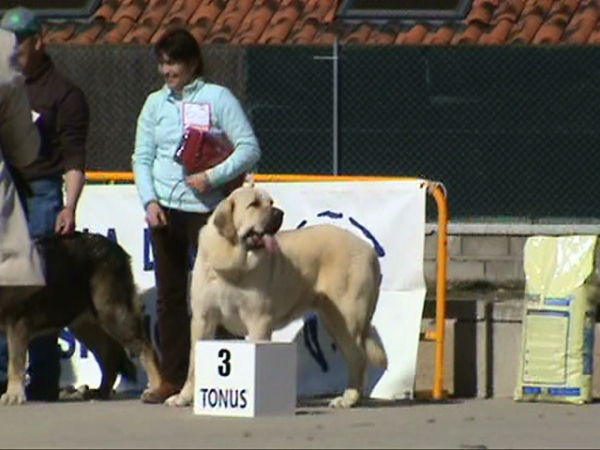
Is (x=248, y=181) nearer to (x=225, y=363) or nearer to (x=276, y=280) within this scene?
(x=276, y=280)

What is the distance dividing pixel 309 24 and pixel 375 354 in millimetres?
10017

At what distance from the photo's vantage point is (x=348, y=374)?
44.3 ft

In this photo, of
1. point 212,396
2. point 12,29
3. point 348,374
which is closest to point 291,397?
point 212,396

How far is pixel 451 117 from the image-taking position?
1917 cm

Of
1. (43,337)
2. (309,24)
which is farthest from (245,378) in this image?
(309,24)

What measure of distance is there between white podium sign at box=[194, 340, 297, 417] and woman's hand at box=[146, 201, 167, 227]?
40.0 inches

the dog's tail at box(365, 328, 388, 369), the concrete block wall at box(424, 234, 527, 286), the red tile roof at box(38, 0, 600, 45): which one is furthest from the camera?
the red tile roof at box(38, 0, 600, 45)

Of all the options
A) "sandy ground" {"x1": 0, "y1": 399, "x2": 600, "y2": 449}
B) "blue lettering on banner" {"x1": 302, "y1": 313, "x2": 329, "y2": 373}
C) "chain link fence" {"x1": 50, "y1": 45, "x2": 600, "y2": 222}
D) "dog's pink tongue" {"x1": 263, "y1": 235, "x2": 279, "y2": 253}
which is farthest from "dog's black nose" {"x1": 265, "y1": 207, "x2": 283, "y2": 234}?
"chain link fence" {"x1": 50, "y1": 45, "x2": 600, "y2": 222}

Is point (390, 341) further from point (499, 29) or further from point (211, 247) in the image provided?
point (499, 29)

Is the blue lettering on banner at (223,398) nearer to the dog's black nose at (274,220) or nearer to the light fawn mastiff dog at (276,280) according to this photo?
the light fawn mastiff dog at (276,280)

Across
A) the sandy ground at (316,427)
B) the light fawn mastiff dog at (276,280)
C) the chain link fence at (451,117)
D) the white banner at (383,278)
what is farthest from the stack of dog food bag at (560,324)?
the chain link fence at (451,117)

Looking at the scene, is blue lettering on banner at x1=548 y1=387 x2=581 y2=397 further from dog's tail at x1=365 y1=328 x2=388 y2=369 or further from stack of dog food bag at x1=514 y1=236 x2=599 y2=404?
dog's tail at x1=365 y1=328 x2=388 y2=369

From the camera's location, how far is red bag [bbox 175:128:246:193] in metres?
12.9

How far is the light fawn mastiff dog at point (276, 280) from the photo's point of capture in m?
12.6
